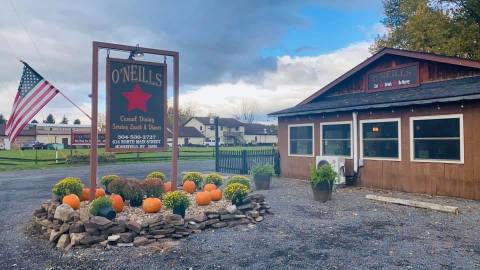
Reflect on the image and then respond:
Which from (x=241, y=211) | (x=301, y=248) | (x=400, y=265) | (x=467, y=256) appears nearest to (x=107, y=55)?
(x=241, y=211)

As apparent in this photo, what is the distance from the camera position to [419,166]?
34.8ft

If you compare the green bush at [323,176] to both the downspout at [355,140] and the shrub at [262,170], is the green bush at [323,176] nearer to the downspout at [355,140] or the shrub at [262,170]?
the shrub at [262,170]

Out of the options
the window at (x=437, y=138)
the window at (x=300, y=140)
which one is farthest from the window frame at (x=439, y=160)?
the window at (x=300, y=140)

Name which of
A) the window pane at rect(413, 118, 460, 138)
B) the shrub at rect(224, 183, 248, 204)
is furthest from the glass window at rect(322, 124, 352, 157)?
the shrub at rect(224, 183, 248, 204)

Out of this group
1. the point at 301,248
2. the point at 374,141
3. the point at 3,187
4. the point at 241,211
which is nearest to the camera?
the point at 301,248

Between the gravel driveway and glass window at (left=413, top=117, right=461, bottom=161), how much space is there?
2108mm

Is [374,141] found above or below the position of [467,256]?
above

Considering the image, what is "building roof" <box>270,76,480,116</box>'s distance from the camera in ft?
31.7

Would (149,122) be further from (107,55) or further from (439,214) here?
(439,214)

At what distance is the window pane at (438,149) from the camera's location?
9.87 metres

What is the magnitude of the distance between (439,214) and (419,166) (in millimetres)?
2969

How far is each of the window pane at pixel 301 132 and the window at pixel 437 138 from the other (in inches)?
168

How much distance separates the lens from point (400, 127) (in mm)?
11148

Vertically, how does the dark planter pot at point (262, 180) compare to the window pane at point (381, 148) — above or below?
below
